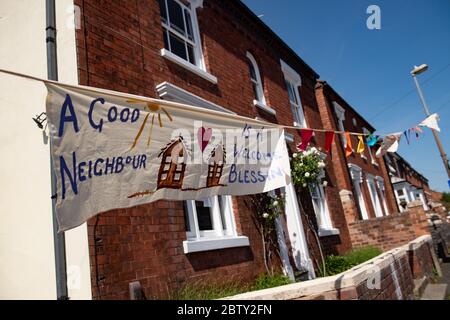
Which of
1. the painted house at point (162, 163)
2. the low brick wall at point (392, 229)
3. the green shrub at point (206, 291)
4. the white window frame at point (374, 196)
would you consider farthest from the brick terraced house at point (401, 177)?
the green shrub at point (206, 291)

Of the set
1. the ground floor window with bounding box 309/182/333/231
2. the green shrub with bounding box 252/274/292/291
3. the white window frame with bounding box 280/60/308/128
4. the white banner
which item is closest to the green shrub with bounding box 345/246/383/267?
the ground floor window with bounding box 309/182/333/231

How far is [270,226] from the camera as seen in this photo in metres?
7.11

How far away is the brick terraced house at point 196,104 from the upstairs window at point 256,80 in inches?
1.3

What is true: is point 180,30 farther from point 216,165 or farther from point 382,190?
point 382,190

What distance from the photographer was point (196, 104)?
20.1 ft

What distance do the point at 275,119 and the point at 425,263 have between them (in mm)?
4971

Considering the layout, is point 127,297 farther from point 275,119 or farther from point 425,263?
point 425,263

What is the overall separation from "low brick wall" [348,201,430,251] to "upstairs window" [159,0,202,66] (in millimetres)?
8211

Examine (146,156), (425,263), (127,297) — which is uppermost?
(146,156)

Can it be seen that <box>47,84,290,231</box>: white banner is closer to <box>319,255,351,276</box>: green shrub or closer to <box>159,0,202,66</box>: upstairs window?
<box>159,0,202,66</box>: upstairs window

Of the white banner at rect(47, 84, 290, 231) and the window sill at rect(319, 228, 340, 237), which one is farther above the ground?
the white banner at rect(47, 84, 290, 231)

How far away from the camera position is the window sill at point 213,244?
4957mm

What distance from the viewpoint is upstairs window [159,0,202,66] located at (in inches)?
259

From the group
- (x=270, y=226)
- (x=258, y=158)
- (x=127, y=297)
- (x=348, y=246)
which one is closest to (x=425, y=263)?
(x=348, y=246)
